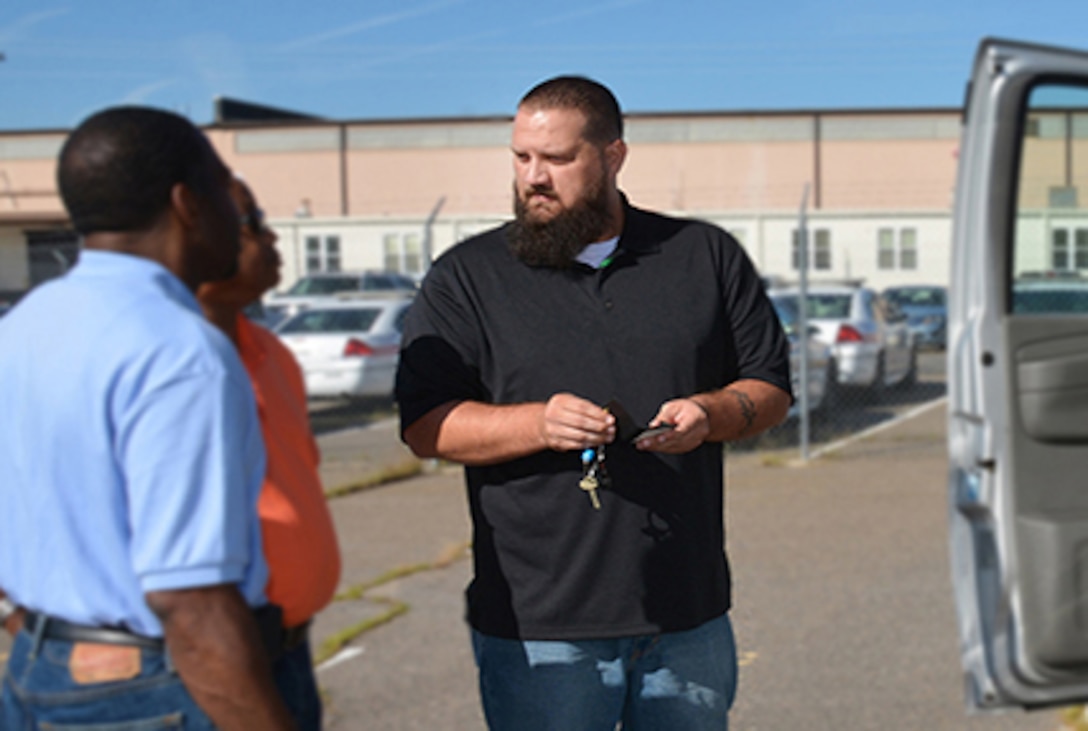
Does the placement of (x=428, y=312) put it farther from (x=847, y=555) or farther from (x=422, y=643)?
(x=847, y=555)

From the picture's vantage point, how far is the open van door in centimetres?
237

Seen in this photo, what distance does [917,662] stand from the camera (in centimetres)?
545

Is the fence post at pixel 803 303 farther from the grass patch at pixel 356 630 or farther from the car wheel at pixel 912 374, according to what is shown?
the car wheel at pixel 912 374

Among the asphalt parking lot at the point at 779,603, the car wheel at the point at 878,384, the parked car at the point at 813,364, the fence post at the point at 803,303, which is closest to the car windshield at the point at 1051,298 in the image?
the asphalt parking lot at the point at 779,603

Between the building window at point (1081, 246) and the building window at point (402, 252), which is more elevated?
the building window at point (1081, 246)

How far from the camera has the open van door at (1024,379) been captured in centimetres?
237

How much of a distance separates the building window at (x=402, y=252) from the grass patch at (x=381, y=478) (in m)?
22.9

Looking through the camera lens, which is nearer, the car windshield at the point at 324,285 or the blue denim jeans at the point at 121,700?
the blue denim jeans at the point at 121,700

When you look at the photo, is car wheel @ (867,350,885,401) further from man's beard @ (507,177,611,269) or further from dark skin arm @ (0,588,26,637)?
dark skin arm @ (0,588,26,637)

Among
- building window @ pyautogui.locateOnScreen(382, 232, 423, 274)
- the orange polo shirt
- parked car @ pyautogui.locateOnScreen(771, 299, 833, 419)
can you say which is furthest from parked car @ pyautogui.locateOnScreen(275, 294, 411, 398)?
building window @ pyautogui.locateOnScreen(382, 232, 423, 274)

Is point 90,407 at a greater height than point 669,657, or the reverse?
point 90,407

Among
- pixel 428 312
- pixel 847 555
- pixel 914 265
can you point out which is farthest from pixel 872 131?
pixel 428 312

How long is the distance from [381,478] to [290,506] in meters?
8.43

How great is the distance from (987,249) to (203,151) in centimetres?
145
